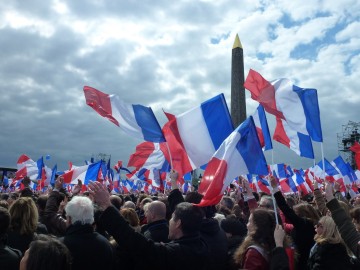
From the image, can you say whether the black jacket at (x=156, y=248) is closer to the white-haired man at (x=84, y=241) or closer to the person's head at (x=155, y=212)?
the white-haired man at (x=84, y=241)

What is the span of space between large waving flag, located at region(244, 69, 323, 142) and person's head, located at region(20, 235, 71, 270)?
4342 millimetres

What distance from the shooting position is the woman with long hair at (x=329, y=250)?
11.8 feet

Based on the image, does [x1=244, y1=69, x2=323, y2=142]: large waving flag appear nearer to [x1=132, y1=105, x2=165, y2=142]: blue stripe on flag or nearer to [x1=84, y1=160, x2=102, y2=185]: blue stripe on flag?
[x1=132, y1=105, x2=165, y2=142]: blue stripe on flag

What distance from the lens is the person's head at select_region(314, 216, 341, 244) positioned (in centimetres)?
367

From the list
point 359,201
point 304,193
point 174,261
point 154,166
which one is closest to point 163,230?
point 174,261

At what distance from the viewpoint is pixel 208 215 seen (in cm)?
475

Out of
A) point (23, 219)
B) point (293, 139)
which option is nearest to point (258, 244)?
point (23, 219)

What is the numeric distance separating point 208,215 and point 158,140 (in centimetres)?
256

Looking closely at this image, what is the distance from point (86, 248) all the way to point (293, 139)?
466 cm

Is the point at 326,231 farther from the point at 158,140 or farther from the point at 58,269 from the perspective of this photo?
the point at 158,140

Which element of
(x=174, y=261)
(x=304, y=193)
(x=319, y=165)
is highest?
(x=319, y=165)

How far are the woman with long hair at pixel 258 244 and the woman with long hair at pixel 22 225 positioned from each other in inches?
79.3

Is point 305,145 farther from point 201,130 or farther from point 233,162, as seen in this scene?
point 233,162

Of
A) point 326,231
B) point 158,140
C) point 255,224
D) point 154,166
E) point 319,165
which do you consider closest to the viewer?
point 255,224
